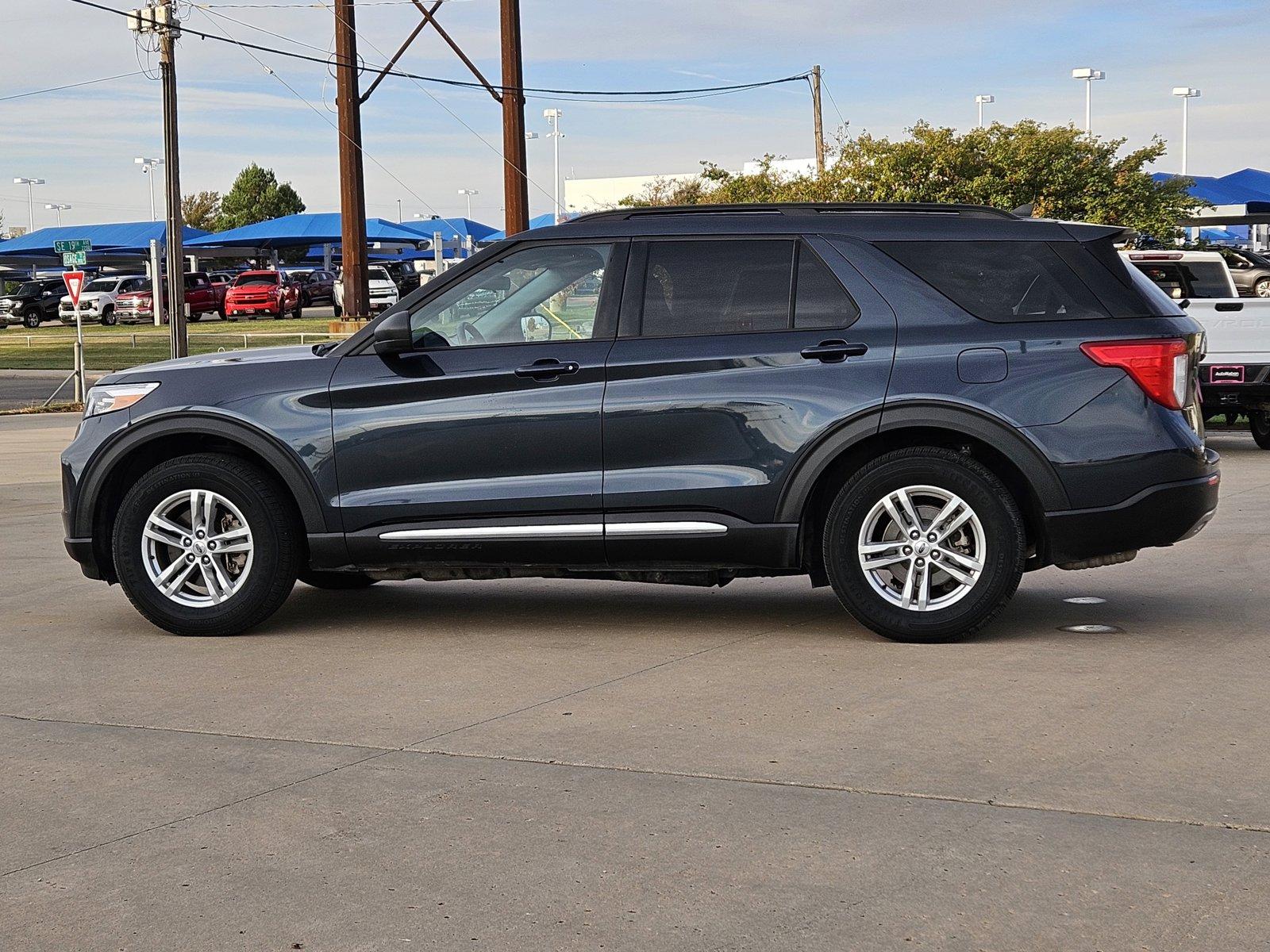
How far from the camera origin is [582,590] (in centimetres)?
869

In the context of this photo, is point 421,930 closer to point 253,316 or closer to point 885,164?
point 885,164

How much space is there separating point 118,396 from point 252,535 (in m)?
0.94

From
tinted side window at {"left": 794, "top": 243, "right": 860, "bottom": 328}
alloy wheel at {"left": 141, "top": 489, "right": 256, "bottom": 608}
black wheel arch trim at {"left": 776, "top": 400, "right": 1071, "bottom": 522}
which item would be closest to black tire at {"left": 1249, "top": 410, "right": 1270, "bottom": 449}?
black wheel arch trim at {"left": 776, "top": 400, "right": 1071, "bottom": 522}

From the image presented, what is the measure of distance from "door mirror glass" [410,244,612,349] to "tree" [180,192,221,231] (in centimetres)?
11604

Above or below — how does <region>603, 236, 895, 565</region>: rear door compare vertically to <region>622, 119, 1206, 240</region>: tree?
below

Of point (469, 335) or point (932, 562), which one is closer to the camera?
point (932, 562)

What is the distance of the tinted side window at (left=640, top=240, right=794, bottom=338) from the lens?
23.0ft

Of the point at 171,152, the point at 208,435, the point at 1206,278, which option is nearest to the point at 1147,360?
the point at 208,435

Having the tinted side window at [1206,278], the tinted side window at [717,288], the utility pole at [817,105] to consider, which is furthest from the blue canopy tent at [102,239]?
the tinted side window at [717,288]

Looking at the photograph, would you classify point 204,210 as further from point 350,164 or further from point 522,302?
point 522,302

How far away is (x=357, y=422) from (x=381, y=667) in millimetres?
1132

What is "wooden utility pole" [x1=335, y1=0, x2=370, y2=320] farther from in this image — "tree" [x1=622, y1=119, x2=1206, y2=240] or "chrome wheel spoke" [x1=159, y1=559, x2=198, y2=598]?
"chrome wheel spoke" [x1=159, y1=559, x2=198, y2=598]

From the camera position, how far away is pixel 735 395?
6.88m

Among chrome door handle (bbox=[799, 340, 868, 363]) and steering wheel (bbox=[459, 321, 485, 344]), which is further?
steering wheel (bbox=[459, 321, 485, 344])
